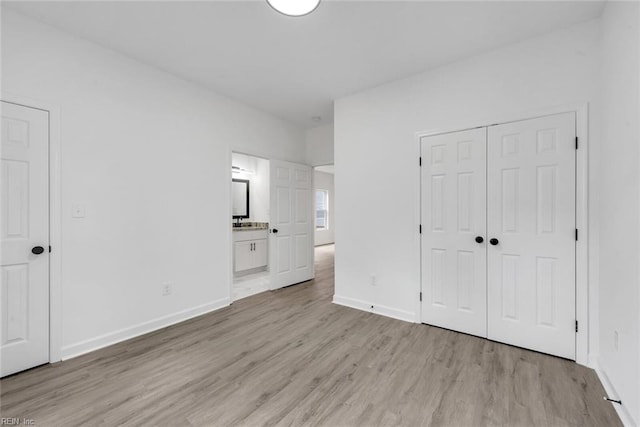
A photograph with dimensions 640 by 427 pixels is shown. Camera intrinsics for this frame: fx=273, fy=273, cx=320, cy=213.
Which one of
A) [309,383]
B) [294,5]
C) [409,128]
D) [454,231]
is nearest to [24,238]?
[309,383]

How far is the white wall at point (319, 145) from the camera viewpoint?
477 cm

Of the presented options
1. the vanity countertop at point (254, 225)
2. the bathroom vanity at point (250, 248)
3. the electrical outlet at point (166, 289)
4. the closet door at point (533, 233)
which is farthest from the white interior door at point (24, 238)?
the closet door at point (533, 233)

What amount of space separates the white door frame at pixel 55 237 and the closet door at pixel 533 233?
12.6ft

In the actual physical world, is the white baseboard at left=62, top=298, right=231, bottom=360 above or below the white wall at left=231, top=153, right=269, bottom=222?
below

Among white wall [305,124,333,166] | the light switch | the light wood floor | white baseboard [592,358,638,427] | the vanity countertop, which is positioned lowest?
the light wood floor

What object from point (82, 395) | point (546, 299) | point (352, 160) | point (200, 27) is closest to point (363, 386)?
point (546, 299)

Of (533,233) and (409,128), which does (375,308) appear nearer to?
(533,233)

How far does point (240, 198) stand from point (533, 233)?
16.5 feet

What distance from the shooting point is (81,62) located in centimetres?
244

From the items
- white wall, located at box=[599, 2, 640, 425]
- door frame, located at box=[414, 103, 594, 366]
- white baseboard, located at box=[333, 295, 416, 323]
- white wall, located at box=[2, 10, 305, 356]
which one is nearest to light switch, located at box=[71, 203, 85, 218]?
white wall, located at box=[2, 10, 305, 356]

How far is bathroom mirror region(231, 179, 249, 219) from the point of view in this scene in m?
5.77

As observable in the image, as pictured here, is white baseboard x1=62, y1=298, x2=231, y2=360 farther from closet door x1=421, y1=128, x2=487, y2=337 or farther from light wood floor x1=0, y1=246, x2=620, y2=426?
closet door x1=421, y1=128, x2=487, y2=337

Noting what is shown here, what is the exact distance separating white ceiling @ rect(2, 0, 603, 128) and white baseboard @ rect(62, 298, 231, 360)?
2.72 metres

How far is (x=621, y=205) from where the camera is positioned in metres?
1.73
